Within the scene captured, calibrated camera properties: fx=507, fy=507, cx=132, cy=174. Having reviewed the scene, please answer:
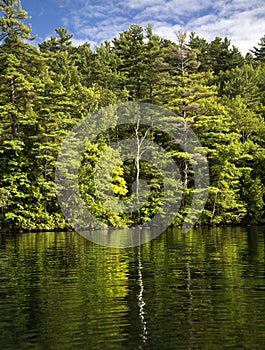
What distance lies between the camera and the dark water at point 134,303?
867cm

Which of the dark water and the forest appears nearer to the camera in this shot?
the dark water

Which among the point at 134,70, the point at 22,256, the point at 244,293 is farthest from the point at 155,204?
the point at 244,293

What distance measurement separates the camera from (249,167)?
55312 millimetres

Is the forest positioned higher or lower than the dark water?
higher

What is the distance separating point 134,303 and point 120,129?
160 ft

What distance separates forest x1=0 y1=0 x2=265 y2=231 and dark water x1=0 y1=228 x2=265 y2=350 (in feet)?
91.2

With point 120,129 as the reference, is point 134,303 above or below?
below

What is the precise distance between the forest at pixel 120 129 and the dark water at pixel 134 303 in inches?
1094

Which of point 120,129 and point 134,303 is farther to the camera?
point 120,129

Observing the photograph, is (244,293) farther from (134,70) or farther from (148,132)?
(134,70)

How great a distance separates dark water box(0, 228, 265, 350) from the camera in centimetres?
867

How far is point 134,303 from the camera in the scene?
1158 centimetres

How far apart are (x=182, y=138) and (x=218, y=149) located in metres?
3.93

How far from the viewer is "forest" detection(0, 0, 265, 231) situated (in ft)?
152
